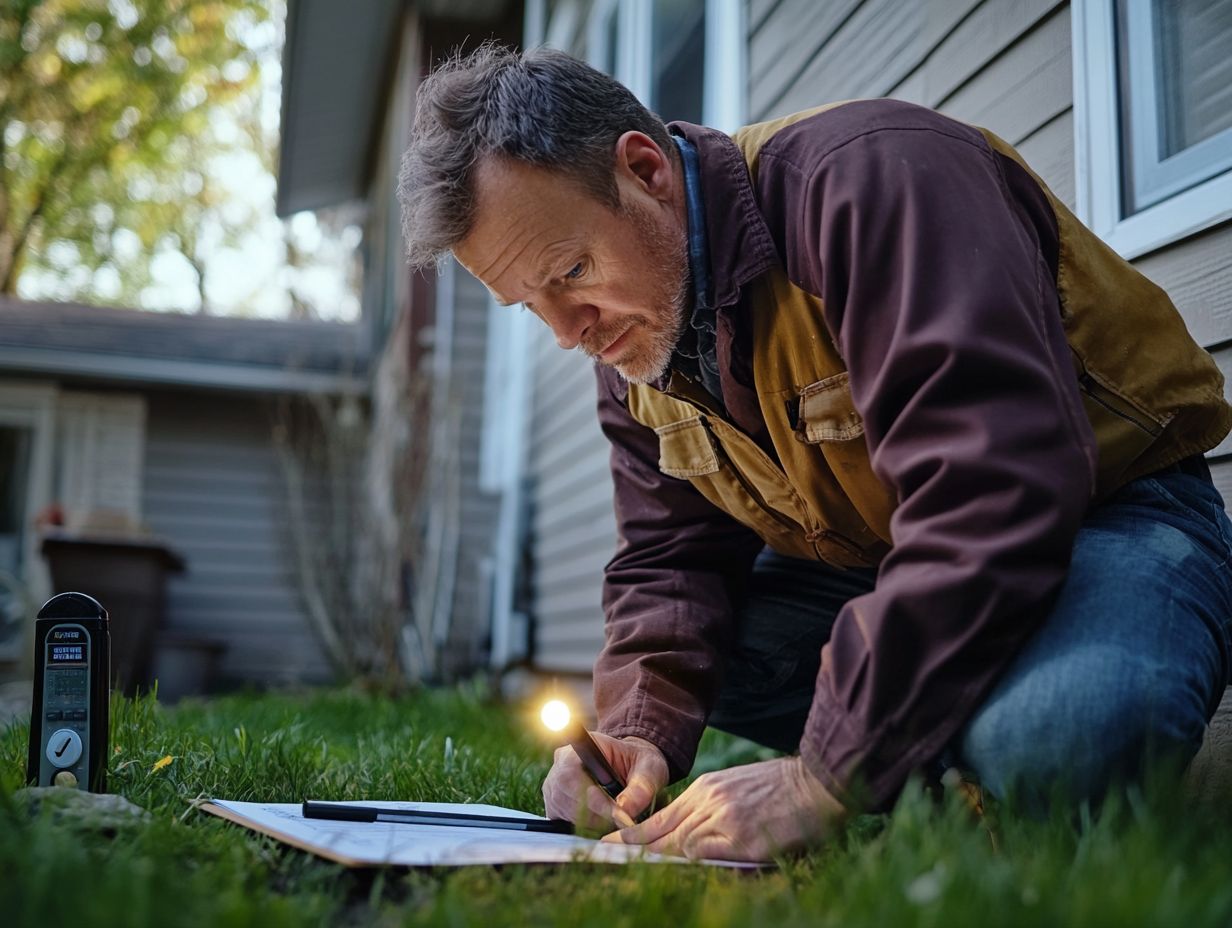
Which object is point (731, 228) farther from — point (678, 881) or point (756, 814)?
point (678, 881)

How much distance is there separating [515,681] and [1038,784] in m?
6.30

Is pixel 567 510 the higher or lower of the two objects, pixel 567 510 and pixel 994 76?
the lower

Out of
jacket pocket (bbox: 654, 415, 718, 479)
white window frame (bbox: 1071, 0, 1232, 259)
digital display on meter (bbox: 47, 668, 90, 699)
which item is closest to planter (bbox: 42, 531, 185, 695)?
digital display on meter (bbox: 47, 668, 90, 699)

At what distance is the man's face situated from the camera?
1.94 metres

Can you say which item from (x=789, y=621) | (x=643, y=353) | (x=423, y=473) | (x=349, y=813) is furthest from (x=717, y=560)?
(x=423, y=473)

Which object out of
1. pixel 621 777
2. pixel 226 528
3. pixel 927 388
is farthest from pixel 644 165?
pixel 226 528

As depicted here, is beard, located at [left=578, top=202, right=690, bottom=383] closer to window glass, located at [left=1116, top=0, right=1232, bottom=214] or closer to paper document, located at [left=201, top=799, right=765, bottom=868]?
paper document, located at [left=201, top=799, right=765, bottom=868]

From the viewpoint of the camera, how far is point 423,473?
269 inches

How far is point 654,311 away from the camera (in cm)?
200

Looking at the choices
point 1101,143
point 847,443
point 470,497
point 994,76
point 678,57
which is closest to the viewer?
point 847,443

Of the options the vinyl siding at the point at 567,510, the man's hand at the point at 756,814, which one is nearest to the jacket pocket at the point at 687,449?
the man's hand at the point at 756,814

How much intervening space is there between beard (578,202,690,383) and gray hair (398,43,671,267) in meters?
0.08

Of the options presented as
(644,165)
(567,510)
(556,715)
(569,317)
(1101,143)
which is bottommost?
(556,715)

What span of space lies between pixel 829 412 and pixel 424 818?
835 millimetres
